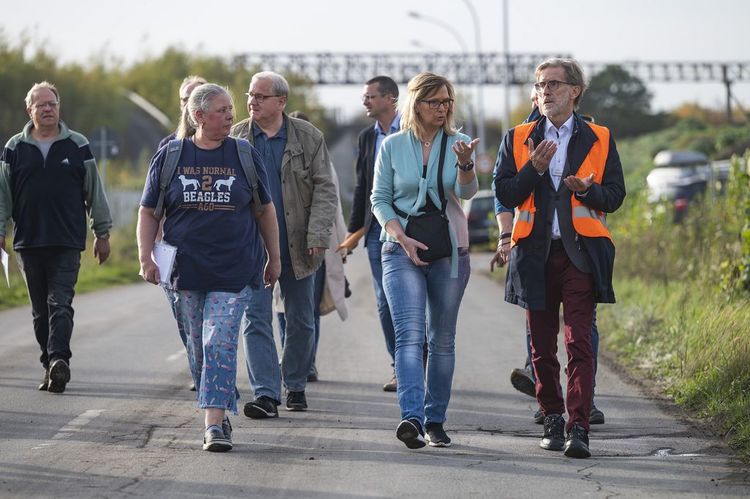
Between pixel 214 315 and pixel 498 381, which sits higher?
pixel 214 315

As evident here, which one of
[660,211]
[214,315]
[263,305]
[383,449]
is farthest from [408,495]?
[660,211]

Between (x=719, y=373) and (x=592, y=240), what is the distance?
6.99 ft

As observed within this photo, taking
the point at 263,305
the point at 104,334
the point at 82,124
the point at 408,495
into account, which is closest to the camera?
the point at 408,495

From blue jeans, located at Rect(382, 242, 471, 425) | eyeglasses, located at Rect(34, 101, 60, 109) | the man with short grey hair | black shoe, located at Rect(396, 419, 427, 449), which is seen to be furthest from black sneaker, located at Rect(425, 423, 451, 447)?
eyeglasses, located at Rect(34, 101, 60, 109)

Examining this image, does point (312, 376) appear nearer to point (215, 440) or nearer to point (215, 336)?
point (215, 336)

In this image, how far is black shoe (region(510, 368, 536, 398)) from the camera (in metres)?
9.18

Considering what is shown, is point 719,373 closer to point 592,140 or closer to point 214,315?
point 592,140

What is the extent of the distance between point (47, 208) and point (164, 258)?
8.90ft

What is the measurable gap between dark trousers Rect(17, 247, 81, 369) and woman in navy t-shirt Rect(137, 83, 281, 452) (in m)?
2.52

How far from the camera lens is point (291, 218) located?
9180mm

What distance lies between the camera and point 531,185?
7.50 m

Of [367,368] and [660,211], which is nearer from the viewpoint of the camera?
[367,368]

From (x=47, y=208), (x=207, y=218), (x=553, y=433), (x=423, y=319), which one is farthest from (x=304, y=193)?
(x=553, y=433)

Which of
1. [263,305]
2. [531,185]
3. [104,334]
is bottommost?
[104,334]
